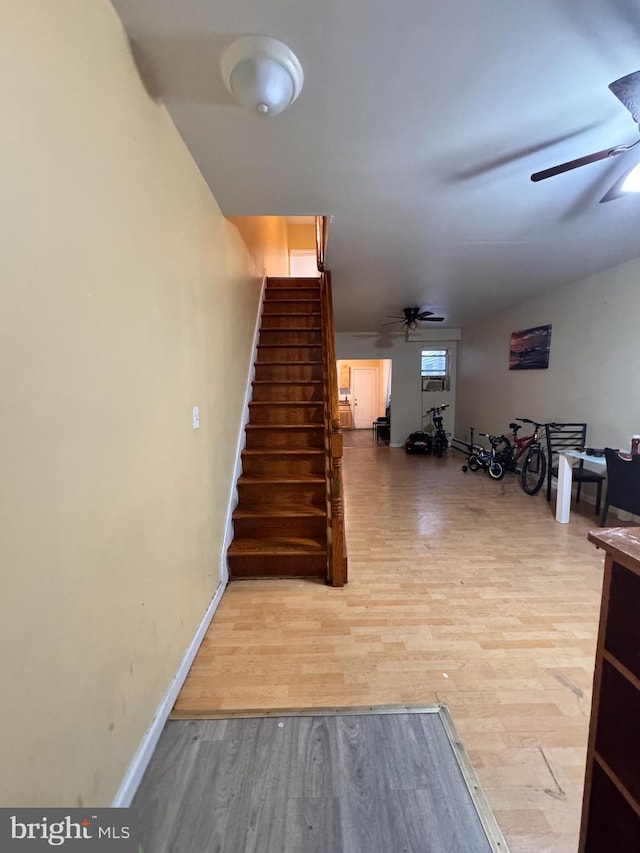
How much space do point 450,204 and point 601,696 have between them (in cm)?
261

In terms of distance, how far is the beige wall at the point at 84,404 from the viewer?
765mm

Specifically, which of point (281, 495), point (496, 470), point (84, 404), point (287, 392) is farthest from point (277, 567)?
point (496, 470)

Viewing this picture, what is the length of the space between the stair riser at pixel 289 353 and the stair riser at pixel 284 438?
1.07m

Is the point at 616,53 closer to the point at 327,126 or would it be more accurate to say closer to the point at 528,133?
the point at 528,133

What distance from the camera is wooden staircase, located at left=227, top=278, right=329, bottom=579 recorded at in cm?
261

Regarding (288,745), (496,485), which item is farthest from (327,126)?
(496,485)

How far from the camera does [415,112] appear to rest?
153 cm

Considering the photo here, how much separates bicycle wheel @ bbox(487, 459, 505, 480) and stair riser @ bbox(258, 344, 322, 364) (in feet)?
10.3

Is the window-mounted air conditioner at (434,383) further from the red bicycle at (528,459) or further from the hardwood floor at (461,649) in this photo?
the hardwood floor at (461,649)

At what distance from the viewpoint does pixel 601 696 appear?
0.90m

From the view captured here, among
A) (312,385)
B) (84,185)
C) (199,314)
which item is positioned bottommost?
(312,385)

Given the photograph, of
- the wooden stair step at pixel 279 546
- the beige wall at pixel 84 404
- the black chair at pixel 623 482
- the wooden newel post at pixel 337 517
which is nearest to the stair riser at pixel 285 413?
the wooden newel post at pixel 337 517

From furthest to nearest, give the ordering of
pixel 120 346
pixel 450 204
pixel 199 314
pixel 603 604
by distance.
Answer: pixel 450 204 → pixel 199 314 → pixel 120 346 → pixel 603 604

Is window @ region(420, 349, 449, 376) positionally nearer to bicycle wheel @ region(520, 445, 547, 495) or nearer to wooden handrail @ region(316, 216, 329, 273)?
bicycle wheel @ region(520, 445, 547, 495)
